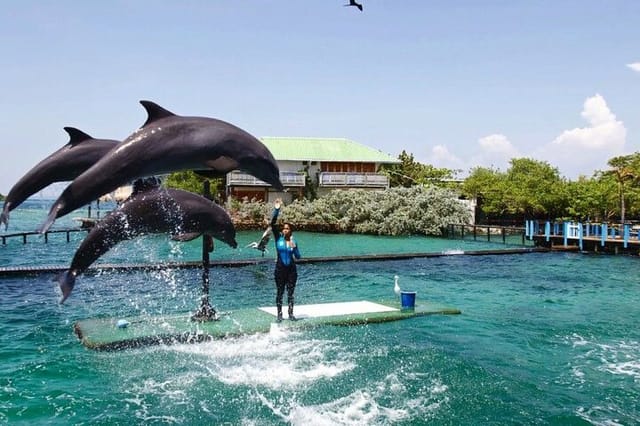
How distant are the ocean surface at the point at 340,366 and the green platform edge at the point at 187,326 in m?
0.26

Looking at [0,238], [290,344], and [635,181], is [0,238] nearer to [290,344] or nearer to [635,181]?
[290,344]

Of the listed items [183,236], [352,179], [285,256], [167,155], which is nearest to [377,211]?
[352,179]

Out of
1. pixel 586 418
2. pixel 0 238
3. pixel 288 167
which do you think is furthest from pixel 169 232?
pixel 288 167

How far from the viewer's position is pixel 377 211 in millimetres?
45625

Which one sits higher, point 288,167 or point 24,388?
point 288,167

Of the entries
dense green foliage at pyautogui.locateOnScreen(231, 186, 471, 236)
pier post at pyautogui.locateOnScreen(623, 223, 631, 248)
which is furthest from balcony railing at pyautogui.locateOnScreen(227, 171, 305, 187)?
pier post at pyautogui.locateOnScreen(623, 223, 631, 248)

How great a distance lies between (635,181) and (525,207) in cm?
898

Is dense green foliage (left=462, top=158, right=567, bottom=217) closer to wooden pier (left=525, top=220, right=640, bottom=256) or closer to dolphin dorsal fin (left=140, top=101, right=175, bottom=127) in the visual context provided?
wooden pier (left=525, top=220, right=640, bottom=256)

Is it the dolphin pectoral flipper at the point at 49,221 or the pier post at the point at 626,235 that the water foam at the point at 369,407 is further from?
the pier post at the point at 626,235

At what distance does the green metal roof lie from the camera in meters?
52.8

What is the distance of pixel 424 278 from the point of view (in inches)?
846

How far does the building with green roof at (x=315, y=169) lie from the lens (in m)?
50.8

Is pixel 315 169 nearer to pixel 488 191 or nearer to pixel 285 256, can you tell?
pixel 488 191

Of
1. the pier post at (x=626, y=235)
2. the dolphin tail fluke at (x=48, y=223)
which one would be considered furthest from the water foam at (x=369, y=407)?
the pier post at (x=626, y=235)
